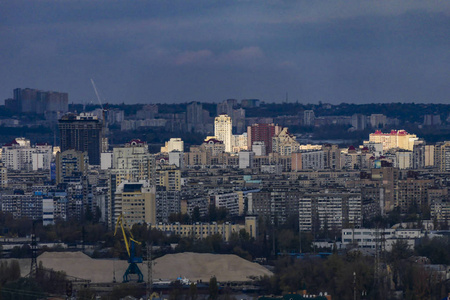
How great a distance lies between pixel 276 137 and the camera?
196ft

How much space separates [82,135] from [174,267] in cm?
3460

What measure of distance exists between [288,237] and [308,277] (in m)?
6.49

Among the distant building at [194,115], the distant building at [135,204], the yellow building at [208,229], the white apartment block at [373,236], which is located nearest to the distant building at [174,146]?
the distant building at [194,115]

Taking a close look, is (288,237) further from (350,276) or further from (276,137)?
(276,137)

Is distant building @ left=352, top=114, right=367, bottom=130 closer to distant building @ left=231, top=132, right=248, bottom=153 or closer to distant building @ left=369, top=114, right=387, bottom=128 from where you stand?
distant building @ left=369, top=114, right=387, bottom=128

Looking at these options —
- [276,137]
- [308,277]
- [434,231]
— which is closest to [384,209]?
[434,231]

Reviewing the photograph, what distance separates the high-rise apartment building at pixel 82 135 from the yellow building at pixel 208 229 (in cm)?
2727

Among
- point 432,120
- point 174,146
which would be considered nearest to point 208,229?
point 174,146

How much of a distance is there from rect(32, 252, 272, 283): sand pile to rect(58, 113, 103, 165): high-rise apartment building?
3243 cm

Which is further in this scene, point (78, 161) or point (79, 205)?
point (78, 161)

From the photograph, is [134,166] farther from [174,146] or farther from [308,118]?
[308,118]

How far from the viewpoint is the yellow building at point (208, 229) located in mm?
27438

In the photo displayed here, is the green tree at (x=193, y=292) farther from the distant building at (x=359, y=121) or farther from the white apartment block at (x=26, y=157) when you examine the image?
the distant building at (x=359, y=121)

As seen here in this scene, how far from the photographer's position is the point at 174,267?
22.0 m
